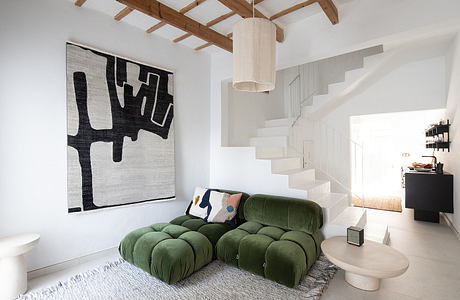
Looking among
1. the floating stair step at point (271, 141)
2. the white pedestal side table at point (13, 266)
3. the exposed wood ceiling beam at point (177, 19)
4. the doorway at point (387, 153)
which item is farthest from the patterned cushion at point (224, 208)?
the doorway at point (387, 153)

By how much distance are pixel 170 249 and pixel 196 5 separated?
2.57m

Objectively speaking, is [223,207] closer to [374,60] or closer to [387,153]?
[374,60]

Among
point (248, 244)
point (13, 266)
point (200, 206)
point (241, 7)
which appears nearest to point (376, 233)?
point (248, 244)

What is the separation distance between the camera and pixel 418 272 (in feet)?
7.88

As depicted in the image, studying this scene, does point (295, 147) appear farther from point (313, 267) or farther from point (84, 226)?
point (84, 226)

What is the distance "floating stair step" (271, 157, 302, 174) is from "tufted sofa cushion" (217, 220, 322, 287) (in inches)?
37.0

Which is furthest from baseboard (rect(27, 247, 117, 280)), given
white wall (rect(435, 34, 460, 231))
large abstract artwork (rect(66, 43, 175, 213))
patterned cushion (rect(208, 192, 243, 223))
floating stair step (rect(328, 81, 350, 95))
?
white wall (rect(435, 34, 460, 231))

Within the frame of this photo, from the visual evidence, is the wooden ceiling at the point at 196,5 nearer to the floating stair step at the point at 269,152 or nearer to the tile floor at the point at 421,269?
the floating stair step at the point at 269,152

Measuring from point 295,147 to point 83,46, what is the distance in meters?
4.21

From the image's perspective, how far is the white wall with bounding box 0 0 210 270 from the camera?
2.19m

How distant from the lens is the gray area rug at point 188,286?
2.01m

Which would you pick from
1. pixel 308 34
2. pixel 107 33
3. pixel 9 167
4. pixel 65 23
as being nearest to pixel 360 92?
pixel 308 34

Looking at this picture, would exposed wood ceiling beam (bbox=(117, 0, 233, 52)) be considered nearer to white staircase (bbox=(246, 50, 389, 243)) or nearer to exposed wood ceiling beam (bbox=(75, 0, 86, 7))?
exposed wood ceiling beam (bbox=(75, 0, 86, 7))

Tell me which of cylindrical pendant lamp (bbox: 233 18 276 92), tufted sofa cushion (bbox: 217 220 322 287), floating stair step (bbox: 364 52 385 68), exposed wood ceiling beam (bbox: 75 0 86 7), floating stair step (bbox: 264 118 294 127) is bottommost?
tufted sofa cushion (bbox: 217 220 322 287)
